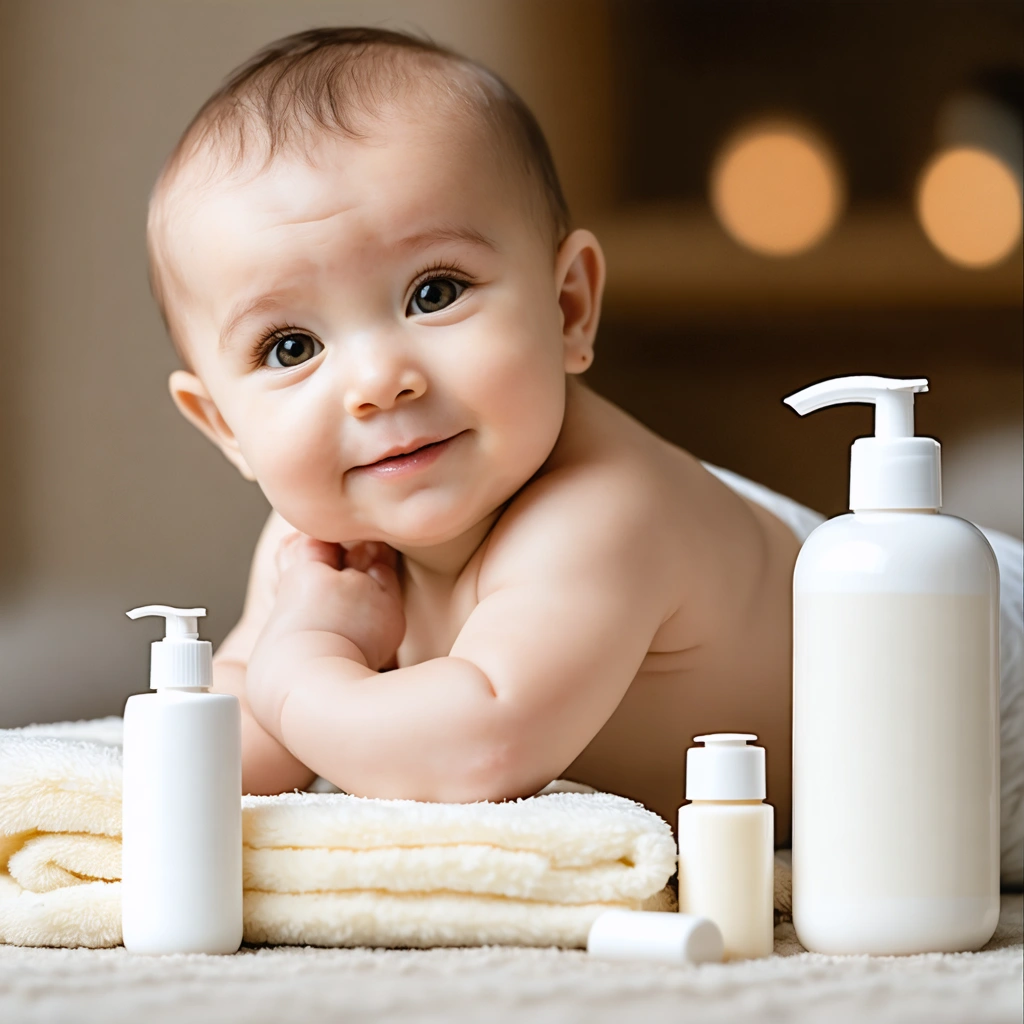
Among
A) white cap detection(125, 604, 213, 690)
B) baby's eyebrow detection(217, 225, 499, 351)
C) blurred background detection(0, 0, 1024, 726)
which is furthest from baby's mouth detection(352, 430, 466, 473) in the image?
blurred background detection(0, 0, 1024, 726)

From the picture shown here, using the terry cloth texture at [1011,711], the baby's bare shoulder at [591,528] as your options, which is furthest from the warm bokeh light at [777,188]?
the baby's bare shoulder at [591,528]

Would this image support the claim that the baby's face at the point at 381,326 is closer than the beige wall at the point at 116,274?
Yes

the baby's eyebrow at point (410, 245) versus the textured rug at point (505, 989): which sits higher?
the baby's eyebrow at point (410, 245)

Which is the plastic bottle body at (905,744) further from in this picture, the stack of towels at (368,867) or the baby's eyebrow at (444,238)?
the baby's eyebrow at (444,238)

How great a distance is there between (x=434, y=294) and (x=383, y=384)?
80 mm

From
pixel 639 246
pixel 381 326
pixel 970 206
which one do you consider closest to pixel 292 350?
pixel 381 326

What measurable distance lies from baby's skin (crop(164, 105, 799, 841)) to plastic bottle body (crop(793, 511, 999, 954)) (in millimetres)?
190

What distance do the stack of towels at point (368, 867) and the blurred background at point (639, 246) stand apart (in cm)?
82

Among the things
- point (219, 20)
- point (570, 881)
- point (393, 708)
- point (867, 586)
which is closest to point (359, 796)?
point (393, 708)

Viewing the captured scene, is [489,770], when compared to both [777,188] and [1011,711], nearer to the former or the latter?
[1011,711]

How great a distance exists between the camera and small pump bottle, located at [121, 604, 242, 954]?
663 millimetres

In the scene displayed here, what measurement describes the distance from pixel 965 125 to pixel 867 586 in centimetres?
100

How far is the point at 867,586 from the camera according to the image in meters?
0.65

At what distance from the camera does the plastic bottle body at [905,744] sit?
64 cm
